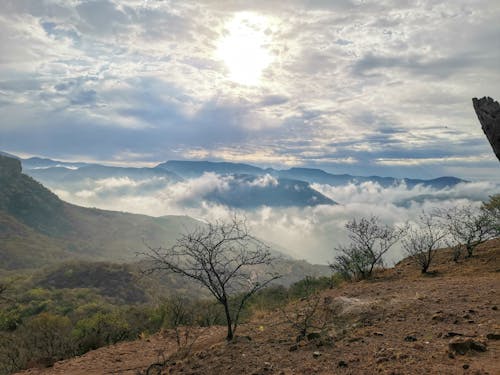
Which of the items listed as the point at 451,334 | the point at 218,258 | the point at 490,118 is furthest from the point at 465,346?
the point at 218,258

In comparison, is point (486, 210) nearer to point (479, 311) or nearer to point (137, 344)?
point (479, 311)

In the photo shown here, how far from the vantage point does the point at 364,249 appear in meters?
23.9

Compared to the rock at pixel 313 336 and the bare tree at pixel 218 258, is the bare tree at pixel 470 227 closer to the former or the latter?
the bare tree at pixel 218 258

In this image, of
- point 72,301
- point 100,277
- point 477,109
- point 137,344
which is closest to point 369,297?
point 477,109

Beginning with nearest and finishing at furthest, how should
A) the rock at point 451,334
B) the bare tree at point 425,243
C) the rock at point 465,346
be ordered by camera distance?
the rock at point 465,346 < the rock at point 451,334 < the bare tree at point 425,243

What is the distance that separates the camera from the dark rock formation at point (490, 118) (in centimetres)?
1020

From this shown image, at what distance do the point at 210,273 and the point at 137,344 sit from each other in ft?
19.8

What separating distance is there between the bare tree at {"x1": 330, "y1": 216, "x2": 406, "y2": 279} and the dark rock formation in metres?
13.5

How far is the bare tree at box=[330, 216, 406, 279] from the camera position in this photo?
23234 millimetres

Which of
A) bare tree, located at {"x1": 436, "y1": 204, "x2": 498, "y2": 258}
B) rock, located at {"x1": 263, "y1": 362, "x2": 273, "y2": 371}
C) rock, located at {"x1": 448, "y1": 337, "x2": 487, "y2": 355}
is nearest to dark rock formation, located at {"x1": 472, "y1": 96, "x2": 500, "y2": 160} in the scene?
rock, located at {"x1": 448, "y1": 337, "x2": 487, "y2": 355}

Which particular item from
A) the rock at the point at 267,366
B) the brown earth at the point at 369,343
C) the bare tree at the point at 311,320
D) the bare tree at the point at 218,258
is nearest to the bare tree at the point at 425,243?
the brown earth at the point at 369,343

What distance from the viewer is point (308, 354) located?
930cm

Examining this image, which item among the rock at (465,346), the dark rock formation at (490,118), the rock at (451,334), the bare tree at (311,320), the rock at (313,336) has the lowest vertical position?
the bare tree at (311,320)

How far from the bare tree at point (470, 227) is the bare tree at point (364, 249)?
11.0 feet
